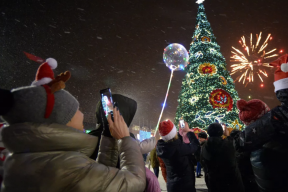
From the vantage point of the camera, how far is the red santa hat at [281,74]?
5.69 feet

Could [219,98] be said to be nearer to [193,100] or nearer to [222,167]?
[193,100]

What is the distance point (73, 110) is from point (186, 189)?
2799mm

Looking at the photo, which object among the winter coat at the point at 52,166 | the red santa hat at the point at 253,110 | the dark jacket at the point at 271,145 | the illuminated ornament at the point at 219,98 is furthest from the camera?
the illuminated ornament at the point at 219,98

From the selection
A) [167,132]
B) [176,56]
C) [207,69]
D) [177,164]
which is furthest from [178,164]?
[207,69]

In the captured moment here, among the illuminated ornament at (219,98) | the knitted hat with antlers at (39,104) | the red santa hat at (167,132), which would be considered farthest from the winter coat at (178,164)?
the illuminated ornament at (219,98)

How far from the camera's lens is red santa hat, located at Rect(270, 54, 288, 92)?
5.69 ft

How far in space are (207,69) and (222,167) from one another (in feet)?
46.4

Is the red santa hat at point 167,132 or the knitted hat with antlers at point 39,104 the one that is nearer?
the knitted hat with antlers at point 39,104

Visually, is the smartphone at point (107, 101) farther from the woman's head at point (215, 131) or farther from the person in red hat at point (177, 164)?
the woman's head at point (215, 131)

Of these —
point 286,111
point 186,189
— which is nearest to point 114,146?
point 286,111

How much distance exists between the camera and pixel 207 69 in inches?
634

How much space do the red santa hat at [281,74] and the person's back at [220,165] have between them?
62.4 inches

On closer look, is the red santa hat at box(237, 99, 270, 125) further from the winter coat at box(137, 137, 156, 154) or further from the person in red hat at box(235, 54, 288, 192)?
the winter coat at box(137, 137, 156, 154)

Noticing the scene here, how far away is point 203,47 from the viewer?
16391mm
